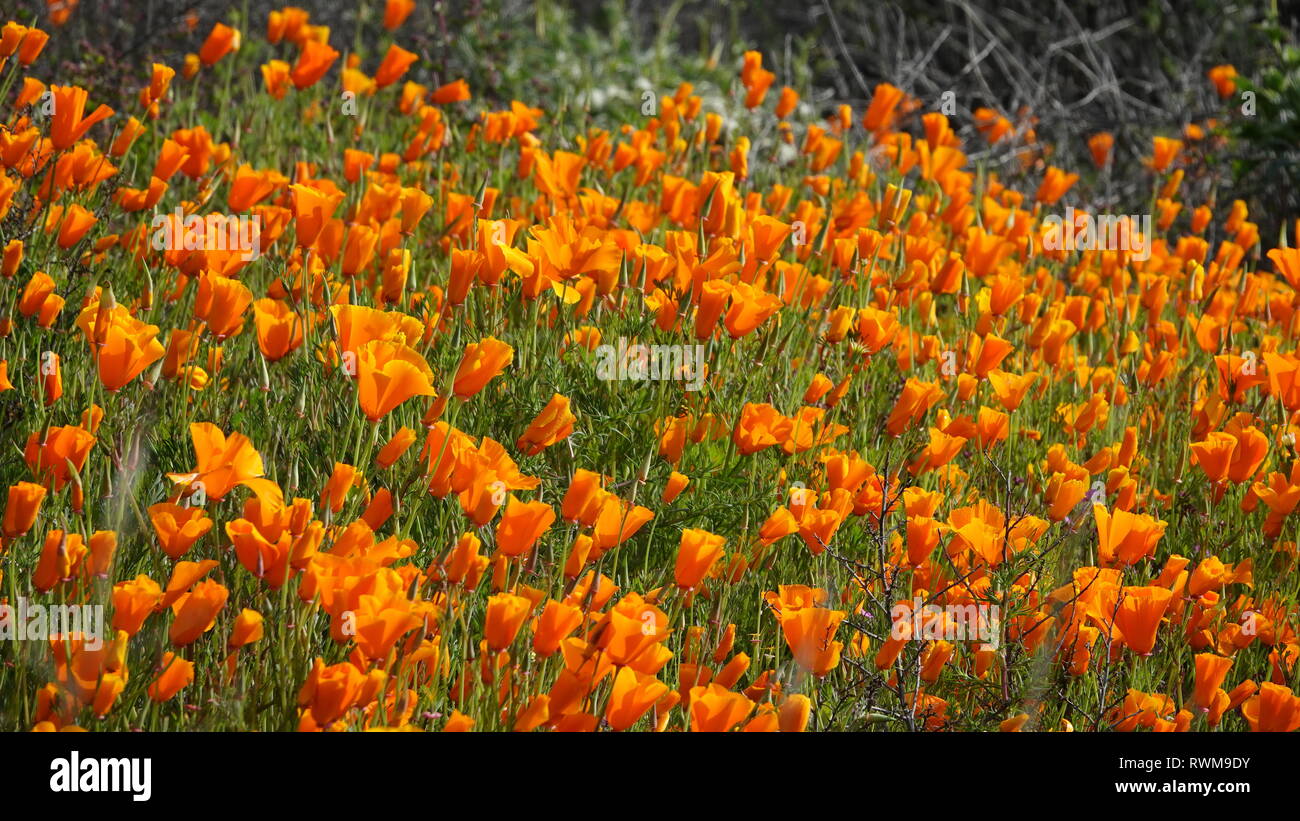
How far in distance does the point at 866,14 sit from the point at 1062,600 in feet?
26.4

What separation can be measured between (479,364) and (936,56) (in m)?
8.19

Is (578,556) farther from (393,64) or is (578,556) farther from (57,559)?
(393,64)

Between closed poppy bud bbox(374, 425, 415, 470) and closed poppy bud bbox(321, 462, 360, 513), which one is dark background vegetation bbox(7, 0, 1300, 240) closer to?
closed poppy bud bbox(374, 425, 415, 470)

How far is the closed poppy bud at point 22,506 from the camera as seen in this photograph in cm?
166

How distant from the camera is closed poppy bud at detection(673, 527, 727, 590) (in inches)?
71.8

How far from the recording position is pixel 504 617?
1.56 m

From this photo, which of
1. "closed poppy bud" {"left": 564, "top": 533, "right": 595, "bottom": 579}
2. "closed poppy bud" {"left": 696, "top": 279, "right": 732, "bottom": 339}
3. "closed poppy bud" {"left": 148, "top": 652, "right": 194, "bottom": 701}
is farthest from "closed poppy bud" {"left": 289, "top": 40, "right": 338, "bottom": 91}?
"closed poppy bud" {"left": 148, "top": 652, "right": 194, "bottom": 701}

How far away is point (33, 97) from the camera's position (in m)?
2.87

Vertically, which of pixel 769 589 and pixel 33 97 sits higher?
pixel 33 97

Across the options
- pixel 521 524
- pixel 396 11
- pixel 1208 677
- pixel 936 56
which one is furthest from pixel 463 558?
pixel 936 56

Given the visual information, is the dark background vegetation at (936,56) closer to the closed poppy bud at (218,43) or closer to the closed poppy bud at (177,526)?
the closed poppy bud at (218,43)

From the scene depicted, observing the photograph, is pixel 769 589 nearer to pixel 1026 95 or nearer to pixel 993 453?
pixel 993 453

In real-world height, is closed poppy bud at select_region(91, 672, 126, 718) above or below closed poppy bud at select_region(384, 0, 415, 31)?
below
